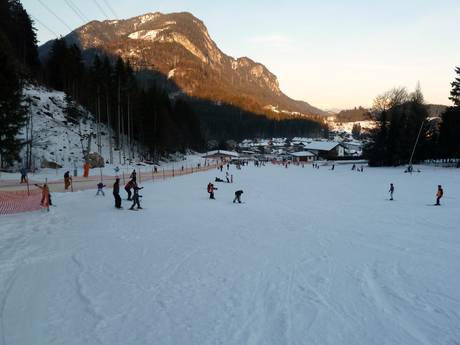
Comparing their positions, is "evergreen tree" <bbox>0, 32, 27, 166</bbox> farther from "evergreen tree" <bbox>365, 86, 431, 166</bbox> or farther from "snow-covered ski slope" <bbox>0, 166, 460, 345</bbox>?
"evergreen tree" <bbox>365, 86, 431, 166</bbox>

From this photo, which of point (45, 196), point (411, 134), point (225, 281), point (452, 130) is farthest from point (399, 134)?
point (225, 281)

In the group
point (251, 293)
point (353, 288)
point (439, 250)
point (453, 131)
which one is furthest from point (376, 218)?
point (453, 131)

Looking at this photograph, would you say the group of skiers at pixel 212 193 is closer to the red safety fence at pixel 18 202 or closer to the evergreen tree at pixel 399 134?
the red safety fence at pixel 18 202

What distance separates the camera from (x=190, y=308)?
21.4 feet

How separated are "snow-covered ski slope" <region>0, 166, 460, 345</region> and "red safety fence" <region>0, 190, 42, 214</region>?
1.53 m

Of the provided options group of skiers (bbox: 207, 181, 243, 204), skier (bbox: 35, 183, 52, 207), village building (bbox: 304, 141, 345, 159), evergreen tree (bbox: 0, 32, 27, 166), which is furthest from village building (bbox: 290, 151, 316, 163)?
skier (bbox: 35, 183, 52, 207)

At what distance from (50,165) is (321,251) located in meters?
36.6

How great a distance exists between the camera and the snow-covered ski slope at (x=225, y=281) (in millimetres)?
5684

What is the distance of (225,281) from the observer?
807cm

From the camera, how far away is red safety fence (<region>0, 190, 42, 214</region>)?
57.8 ft

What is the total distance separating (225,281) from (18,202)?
15698 mm

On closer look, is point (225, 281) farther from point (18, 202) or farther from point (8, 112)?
point (8, 112)

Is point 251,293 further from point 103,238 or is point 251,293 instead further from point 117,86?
point 117,86

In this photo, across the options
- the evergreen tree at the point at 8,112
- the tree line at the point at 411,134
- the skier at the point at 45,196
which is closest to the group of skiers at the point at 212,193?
the skier at the point at 45,196
